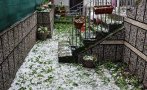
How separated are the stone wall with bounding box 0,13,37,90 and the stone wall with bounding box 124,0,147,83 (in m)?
4.07

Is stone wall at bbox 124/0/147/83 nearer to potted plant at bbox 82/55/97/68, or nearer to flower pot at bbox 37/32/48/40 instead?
potted plant at bbox 82/55/97/68

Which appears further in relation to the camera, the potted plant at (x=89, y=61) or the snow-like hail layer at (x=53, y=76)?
the potted plant at (x=89, y=61)

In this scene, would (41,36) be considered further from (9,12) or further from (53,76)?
(9,12)

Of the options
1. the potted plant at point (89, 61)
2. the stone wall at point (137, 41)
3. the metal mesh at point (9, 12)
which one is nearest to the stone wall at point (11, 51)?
the metal mesh at point (9, 12)

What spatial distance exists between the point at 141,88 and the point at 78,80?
200cm

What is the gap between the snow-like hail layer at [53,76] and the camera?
258 inches

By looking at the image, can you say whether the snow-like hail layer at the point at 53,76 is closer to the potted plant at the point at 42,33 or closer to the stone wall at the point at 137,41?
the stone wall at the point at 137,41

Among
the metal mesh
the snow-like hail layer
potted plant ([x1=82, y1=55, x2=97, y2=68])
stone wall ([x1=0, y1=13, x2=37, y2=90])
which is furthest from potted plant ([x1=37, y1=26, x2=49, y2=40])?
potted plant ([x1=82, y1=55, x2=97, y2=68])

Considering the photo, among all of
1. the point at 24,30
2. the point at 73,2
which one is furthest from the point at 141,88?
the point at 73,2

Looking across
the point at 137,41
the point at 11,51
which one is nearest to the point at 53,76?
the point at 11,51

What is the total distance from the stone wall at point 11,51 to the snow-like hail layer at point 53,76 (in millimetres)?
291

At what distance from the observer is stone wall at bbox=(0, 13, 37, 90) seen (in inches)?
234

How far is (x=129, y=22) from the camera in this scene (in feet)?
25.2

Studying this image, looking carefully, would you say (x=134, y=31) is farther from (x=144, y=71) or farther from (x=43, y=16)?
(x=43, y=16)
